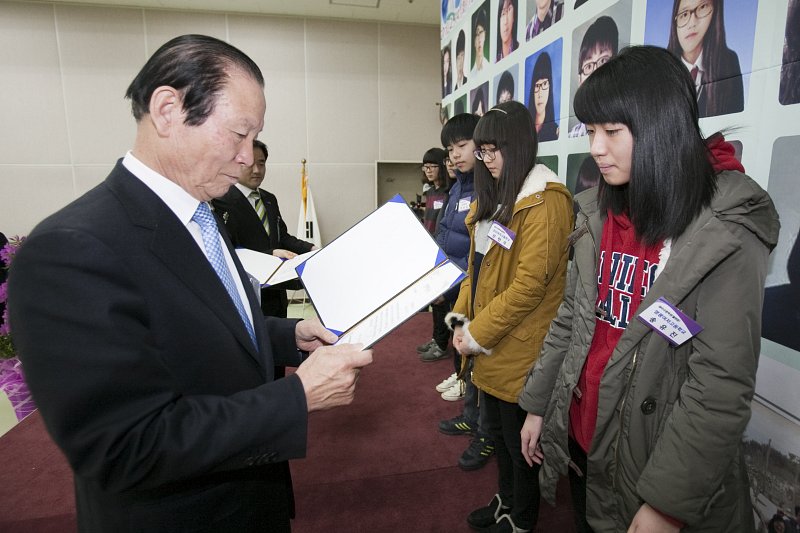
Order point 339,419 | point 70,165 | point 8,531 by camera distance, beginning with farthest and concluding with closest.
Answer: point 70,165 < point 339,419 < point 8,531

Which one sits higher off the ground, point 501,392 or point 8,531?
point 501,392

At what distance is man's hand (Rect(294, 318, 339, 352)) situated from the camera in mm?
1071

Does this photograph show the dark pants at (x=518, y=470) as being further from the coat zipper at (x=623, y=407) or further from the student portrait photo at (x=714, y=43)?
the student portrait photo at (x=714, y=43)

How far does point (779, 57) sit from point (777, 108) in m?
0.12

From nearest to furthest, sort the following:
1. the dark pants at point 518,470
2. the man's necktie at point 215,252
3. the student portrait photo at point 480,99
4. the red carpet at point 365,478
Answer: the man's necktie at point 215,252 → the dark pants at point 518,470 → the red carpet at point 365,478 → the student portrait photo at point 480,99

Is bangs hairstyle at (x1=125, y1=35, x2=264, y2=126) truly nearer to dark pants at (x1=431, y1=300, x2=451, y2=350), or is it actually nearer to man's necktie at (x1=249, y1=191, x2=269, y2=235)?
man's necktie at (x1=249, y1=191, x2=269, y2=235)

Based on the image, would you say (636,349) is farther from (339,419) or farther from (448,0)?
(448,0)

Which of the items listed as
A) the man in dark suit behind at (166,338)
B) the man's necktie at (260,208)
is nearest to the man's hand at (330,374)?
the man in dark suit behind at (166,338)

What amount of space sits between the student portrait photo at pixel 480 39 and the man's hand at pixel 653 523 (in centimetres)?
277

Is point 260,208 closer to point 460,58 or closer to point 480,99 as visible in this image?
point 480,99

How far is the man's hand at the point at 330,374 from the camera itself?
79 cm

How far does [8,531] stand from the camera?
1870 millimetres

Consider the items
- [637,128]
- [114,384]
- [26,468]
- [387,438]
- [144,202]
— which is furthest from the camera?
[387,438]

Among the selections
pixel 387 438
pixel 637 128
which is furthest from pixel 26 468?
pixel 637 128
